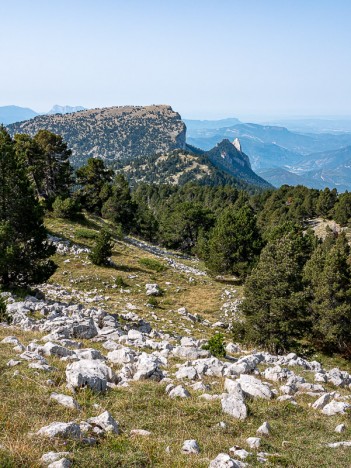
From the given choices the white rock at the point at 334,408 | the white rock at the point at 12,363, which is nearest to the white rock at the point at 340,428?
the white rock at the point at 334,408

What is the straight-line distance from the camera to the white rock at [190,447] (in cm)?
682

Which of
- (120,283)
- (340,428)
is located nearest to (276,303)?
(120,283)

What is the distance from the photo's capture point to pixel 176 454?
6.66m

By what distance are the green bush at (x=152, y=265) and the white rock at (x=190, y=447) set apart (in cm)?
3437

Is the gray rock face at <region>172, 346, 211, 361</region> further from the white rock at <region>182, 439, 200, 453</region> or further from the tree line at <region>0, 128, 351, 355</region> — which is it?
the tree line at <region>0, 128, 351, 355</region>

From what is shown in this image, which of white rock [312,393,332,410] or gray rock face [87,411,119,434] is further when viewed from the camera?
white rock [312,393,332,410]

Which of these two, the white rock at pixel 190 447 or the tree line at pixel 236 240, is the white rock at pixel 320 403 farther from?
the tree line at pixel 236 240

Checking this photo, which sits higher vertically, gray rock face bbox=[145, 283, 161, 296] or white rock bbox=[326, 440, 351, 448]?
white rock bbox=[326, 440, 351, 448]

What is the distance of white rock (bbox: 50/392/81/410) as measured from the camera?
25.8 feet

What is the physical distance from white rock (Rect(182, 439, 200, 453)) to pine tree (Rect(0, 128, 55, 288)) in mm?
18922

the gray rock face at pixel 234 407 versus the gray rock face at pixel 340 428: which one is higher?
the gray rock face at pixel 234 407

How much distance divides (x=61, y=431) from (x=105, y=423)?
1.06m

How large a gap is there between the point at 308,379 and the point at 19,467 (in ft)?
38.5

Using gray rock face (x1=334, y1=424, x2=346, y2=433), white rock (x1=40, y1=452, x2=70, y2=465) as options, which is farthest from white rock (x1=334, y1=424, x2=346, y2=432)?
white rock (x1=40, y1=452, x2=70, y2=465)
